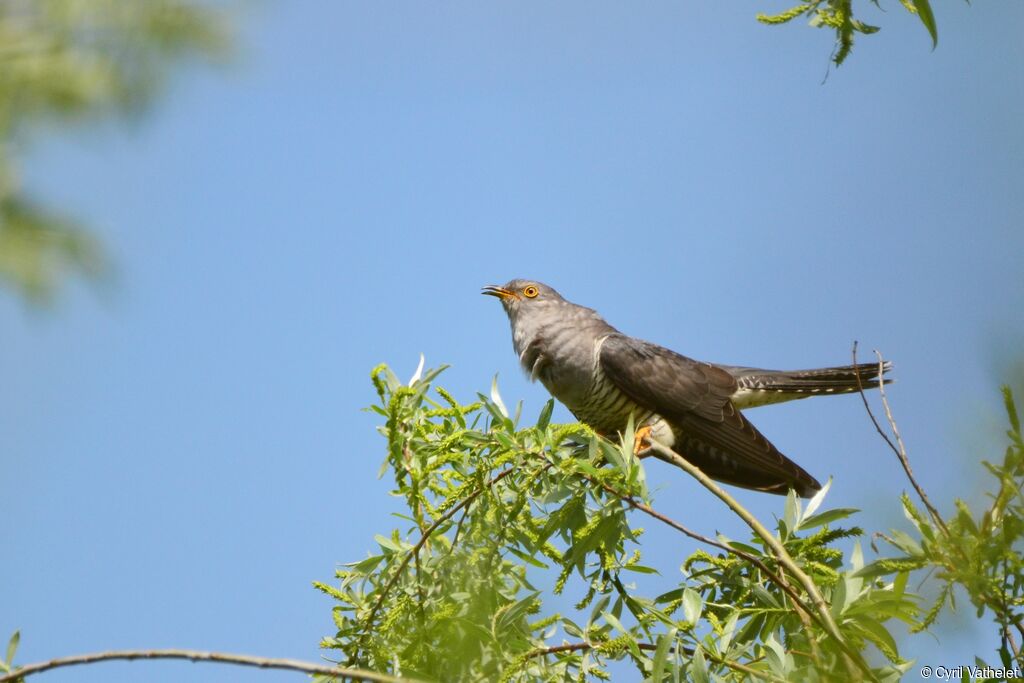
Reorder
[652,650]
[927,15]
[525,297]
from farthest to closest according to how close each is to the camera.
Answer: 1. [525,297]
2. [652,650]
3. [927,15]

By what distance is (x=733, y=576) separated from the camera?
207 cm

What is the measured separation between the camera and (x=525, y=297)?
421 cm

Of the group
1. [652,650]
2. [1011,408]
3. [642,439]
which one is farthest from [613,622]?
[642,439]

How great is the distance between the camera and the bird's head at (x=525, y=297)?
164 inches

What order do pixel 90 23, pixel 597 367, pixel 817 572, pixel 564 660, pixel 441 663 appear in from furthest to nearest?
pixel 597 367, pixel 817 572, pixel 564 660, pixel 441 663, pixel 90 23

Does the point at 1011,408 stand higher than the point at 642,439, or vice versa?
the point at 642,439

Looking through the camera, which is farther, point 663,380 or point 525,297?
point 525,297

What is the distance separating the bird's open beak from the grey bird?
11 centimetres

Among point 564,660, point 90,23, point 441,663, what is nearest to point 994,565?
point 564,660

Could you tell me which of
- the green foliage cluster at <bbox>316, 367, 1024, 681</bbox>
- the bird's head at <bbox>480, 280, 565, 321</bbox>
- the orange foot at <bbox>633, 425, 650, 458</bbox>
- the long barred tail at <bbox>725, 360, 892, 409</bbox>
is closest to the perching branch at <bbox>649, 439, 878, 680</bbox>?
the green foliage cluster at <bbox>316, 367, 1024, 681</bbox>

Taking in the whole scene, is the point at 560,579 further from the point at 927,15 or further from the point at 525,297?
the point at 525,297

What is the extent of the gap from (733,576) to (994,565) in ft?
2.08

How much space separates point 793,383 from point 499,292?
1.29 metres

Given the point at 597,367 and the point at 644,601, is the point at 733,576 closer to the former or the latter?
the point at 644,601
